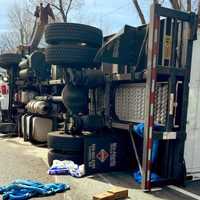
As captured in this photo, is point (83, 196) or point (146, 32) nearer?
point (83, 196)

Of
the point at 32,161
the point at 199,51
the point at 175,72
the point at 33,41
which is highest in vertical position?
the point at 33,41

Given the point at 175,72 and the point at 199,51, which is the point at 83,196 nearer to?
the point at 175,72

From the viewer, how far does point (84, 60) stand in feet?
21.6

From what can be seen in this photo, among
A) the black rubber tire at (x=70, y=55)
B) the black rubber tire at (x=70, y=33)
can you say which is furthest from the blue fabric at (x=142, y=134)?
the black rubber tire at (x=70, y=33)

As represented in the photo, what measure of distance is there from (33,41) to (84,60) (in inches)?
244

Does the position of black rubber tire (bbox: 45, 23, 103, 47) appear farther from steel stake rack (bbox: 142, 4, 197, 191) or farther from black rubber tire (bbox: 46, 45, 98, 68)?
steel stake rack (bbox: 142, 4, 197, 191)

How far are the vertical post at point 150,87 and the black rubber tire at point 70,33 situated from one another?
6.19 feet

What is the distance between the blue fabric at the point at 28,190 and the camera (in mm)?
4625

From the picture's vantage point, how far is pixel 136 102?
19.7ft

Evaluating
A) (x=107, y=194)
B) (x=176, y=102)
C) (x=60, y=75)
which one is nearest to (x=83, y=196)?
(x=107, y=194)

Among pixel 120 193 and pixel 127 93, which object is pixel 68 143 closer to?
pixel 127 93

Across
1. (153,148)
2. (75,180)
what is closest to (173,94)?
(153,148)

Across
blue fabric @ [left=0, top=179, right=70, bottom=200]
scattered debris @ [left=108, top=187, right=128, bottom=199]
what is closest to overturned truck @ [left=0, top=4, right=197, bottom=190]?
scattered debris @ [left=108, top=187, right=128, bottom=199]

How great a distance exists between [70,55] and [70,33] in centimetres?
43
